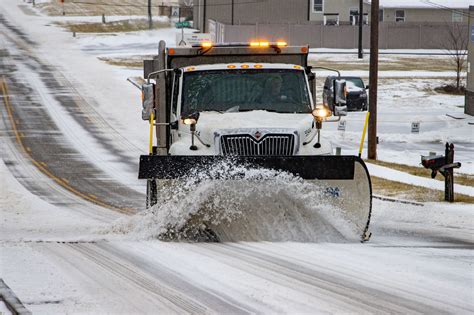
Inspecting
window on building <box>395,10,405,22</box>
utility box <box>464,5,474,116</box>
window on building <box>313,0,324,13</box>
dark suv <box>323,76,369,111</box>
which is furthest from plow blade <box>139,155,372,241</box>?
window on building <box>395,10,405,22</box>

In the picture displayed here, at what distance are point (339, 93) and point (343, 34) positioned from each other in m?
64.6

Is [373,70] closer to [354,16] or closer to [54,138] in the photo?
[54,138]

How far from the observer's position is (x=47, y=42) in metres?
75.1

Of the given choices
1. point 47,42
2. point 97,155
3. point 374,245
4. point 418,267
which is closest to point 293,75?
point 374,245

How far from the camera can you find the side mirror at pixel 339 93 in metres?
14.6

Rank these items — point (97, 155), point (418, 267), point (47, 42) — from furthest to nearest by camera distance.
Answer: point (47, 42)
point (97, 155)
point (418, 267)

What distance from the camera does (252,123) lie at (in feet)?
44.6

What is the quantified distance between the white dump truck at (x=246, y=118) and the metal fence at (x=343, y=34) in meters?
57.8

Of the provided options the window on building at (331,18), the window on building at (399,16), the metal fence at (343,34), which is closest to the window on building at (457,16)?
the metal fence at (343,34)

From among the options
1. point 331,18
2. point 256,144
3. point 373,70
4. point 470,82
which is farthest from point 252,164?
point 331,18

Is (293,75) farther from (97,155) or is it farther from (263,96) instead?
(97,155)

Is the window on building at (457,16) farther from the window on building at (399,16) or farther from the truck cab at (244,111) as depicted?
the truck cab at (244,111)

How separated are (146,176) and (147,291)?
3.21 meters

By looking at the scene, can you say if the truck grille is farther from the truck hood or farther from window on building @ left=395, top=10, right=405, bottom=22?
window on building @ left=395, top=10, right=405, bottom=22
